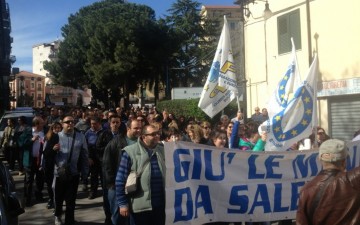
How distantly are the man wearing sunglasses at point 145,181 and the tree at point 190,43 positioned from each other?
4405 centimetres

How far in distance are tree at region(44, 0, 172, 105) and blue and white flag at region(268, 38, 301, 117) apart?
117 feet

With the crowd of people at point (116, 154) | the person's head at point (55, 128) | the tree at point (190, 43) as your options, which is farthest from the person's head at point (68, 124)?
the tree at point (190, 43)

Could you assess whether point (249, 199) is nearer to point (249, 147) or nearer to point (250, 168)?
point (250, 168)

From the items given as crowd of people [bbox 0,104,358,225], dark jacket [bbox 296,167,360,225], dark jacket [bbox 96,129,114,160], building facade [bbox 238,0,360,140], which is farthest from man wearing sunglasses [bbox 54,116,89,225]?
building facade [bbox 238,0,360,140]

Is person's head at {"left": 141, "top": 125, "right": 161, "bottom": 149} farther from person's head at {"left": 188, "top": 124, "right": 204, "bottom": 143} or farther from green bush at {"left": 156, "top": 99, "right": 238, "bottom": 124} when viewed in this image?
green bush at {"left": 156, "top": 99, "right": 238, "bottom": 124}

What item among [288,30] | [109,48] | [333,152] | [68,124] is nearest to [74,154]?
[68,124]

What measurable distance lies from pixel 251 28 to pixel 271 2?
217cm

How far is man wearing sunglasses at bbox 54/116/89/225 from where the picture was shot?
297 inches

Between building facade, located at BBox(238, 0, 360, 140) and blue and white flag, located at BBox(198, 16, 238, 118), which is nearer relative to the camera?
blue and white flag, located at BBox(198, 16, 238, 118)

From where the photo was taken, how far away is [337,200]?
327 centimetres

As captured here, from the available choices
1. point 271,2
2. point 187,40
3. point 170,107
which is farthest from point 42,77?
point 271,2

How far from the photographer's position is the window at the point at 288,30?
20.0 m

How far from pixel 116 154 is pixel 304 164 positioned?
2327 millimetres

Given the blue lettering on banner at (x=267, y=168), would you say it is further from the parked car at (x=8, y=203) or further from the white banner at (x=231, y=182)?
the parked car at (x=8, y=203)
